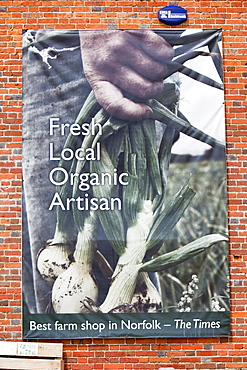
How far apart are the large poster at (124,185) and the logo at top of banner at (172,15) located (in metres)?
0.14

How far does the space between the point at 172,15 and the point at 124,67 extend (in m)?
0.72

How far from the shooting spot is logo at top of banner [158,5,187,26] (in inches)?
208

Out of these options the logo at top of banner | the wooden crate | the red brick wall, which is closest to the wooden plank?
the wooden crate

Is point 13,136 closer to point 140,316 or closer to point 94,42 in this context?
point 94,42

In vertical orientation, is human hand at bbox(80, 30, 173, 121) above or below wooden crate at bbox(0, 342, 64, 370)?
above

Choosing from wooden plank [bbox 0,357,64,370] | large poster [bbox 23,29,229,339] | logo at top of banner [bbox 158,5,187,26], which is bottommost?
wooden plank [bbox 0,357,64,370]

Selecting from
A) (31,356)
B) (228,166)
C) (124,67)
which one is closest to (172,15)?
(124,67)

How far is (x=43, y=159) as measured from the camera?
16.7 feet

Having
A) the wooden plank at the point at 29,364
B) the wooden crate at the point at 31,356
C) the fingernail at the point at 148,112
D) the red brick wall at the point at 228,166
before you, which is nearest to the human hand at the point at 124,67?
the fingernail at the point at 148,112

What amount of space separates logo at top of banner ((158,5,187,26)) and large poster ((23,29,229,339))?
0.14m

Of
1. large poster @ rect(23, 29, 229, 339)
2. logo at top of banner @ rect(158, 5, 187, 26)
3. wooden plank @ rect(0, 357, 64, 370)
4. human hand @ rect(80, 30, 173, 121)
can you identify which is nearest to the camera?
wooden plank @ rect(0, 357, 64, 370)

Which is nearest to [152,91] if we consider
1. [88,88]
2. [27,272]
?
[88,88]

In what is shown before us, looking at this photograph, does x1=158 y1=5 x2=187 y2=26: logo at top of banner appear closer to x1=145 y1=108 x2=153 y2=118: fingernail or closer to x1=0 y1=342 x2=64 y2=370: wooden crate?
x1=145 y1=108 x2=153 y2=118: fingernail

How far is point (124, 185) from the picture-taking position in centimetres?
506
